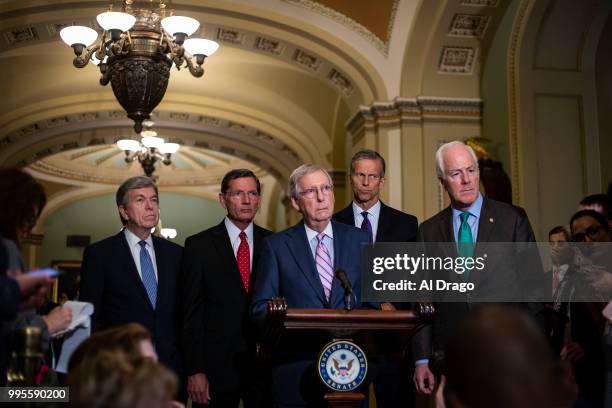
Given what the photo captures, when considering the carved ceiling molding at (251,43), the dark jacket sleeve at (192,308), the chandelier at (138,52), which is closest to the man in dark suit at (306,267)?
A: the dark jacket sleeve at (192,308)

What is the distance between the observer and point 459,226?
331 cm

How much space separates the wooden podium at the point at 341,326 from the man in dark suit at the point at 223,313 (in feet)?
2.77

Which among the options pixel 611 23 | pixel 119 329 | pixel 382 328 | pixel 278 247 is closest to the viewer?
pixel 119 329

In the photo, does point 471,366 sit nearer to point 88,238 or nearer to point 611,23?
point 611,23

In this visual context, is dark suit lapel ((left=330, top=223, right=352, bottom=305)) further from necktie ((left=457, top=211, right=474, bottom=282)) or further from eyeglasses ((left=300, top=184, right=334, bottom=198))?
necktie ((left=457, top=211, right=474, bottom=282))

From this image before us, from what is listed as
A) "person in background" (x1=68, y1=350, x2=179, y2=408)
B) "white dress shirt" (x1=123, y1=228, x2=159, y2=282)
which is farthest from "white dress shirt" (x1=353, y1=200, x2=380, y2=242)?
"person in background" (x1=68, y1=350, x2=179, y2=408)

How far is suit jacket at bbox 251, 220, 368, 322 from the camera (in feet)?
9.70

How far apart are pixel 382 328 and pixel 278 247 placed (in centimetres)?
61

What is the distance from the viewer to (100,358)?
162 cm

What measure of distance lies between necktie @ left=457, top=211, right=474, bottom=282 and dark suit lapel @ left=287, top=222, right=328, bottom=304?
2.14ft

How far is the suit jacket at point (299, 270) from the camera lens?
2.96 metres

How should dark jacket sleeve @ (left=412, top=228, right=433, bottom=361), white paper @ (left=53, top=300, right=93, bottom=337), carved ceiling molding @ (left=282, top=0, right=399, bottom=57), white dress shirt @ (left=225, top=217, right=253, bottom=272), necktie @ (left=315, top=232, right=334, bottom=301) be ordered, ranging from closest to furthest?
white paper @ (left=53, top=300, right=93, bottom=337) < necktie @ (left=315, top=232, right=334, bottom=301) < dark jacket sleeve @ (left=412, top=228, right=433, bottom=361) < white dress shirt @ (left=225, top=217, right=253, bottom=272) < carved ceiling molding @ (left=282, top=0, right=399, bottom=57)

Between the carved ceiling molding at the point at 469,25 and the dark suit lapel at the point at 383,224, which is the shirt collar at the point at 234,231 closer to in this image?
the dark suit lapel at the point at 383,224

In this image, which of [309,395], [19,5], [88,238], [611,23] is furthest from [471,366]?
[88,238]
